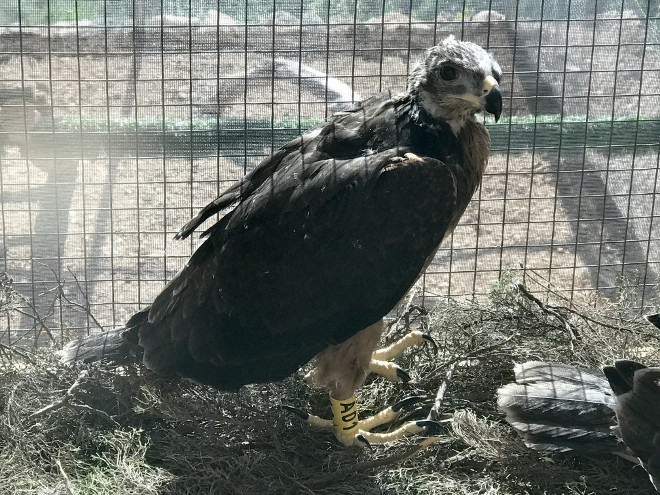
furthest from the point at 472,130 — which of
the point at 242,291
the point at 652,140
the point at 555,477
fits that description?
the point at 652,140

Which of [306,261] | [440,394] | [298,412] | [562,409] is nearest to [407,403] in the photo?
[440,394]

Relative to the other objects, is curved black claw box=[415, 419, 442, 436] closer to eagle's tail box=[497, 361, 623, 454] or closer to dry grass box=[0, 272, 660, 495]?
dry grass box=[0, 272, 660, 495]

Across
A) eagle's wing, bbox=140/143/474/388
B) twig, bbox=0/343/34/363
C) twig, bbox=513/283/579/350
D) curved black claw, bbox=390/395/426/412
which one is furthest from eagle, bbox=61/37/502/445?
twig, bbox=513/283/579/350

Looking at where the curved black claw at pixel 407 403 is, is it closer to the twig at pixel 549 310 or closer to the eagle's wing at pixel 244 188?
the twig at pixel 549 310

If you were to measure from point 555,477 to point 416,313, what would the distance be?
1.41 metres

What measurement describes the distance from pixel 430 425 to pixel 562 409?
0.55 metres

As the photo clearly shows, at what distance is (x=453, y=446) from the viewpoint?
365cm

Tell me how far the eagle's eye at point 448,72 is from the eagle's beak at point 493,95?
14 cm

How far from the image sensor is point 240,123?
4.75 m

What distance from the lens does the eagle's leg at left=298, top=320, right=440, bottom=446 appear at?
3.59 meters

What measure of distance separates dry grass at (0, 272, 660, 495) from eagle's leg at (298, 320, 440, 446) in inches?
2.3

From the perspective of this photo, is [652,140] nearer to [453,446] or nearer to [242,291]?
[453,446]

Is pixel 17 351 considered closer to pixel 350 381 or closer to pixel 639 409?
pixel 350 381

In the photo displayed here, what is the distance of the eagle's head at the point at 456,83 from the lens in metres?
3.30
